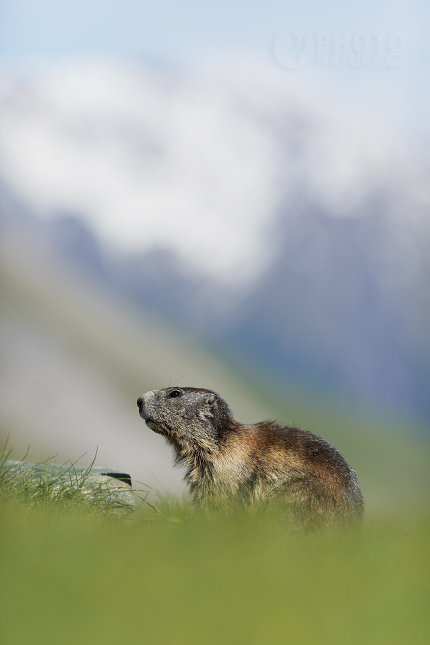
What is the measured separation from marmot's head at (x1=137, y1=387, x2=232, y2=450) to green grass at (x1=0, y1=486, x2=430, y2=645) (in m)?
3.94

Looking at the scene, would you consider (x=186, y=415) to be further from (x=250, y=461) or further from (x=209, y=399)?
(x=250, y=461)

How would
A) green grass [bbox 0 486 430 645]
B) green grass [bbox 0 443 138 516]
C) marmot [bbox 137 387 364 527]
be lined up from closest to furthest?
green grass [bbox 0 486 430 645]
green grass [bbox 0 443 138 516]
marmot [bbox 137 387 364 527]

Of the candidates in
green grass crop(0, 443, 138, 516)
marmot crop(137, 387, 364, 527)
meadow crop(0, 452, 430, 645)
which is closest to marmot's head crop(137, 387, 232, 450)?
marmot crop(137, 387, 364, 527)

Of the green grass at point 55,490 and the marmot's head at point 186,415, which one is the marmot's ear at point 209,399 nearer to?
the marmot's head at point 186,415

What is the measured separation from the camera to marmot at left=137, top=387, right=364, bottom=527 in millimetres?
6828

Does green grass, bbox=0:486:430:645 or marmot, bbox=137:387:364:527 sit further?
marmot, bbox=137:387:364:527

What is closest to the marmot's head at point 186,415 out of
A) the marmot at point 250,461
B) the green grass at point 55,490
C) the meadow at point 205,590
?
the marmot at point 250,461

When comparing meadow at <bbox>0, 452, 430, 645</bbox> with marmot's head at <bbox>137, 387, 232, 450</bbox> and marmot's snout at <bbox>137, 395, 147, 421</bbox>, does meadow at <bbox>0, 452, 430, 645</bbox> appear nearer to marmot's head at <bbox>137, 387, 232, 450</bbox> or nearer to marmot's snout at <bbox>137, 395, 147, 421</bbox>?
marmot's head at <bbox>137, 387, 232, 450</bbox>

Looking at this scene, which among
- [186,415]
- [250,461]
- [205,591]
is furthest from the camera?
[186,415]

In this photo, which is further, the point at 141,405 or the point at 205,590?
the point at 141,405

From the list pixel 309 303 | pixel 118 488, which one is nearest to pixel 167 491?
pixel 118 488

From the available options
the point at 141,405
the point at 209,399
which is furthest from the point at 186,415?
the point at 141,405

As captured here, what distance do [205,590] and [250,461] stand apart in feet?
14.8

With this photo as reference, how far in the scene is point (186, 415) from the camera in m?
8.25
